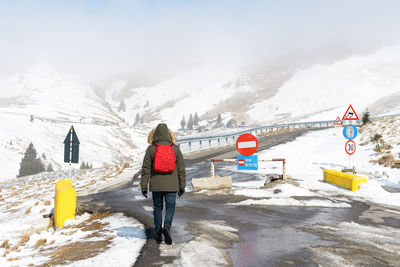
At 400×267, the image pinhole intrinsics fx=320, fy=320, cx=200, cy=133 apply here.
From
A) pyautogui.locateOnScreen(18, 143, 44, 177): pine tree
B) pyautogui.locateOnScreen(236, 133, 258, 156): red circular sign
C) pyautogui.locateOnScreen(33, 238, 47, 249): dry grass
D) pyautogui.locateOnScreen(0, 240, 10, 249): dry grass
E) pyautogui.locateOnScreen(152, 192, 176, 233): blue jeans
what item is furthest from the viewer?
pyautogui.locateOnScreen(18, 143, 44, 177): pine tree

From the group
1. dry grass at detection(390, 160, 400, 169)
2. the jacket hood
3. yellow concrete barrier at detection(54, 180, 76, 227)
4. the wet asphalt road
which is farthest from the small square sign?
dry grass at detection(390, 160, 400, 169)

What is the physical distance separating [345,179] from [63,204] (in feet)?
31.2

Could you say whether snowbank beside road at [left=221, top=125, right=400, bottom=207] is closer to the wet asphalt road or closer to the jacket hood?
the wet asphalt road

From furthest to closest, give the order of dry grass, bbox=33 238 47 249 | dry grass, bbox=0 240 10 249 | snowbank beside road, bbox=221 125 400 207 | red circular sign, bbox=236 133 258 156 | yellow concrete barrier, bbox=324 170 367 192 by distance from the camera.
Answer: red circular sign, bbox=236 133 258 156
yellow concrete barrier, bbox=324 170 367 192
snowbank beside road, bbox=221 125 400 207
dry grass, bbox=0 240 10 249
dry grass, bbox=33 238 47 249

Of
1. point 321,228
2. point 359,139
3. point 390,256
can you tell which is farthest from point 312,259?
point 359,139

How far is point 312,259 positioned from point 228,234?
1.80 metres

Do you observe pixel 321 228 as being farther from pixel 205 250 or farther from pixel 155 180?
pixel 155 180

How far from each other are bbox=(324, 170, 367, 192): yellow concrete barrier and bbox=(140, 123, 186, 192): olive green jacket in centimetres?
824

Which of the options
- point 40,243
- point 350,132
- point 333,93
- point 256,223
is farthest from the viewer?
point 333,93

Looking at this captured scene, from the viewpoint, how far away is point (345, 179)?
11.7m

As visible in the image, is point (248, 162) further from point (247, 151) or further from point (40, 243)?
point (40, 243)

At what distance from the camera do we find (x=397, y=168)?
1487cm

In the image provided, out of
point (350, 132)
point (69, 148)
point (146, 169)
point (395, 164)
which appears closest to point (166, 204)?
point (146, 169)

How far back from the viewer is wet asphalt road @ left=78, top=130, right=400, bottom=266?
4.49 m
